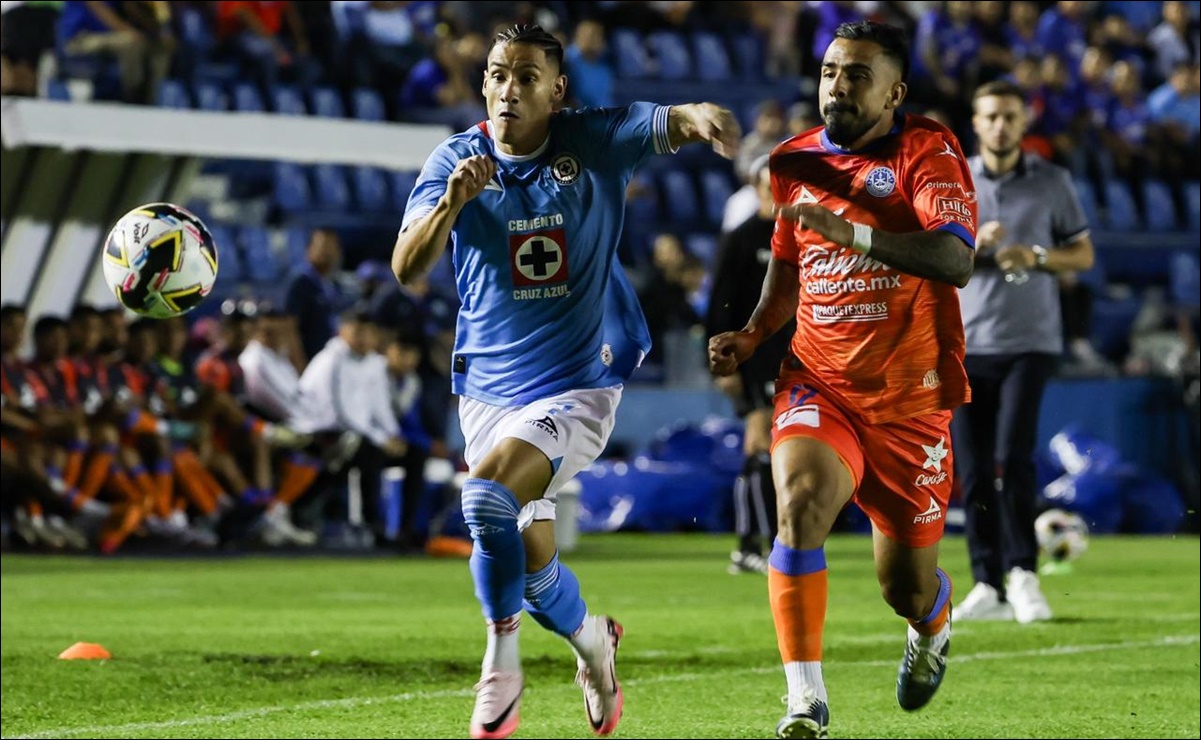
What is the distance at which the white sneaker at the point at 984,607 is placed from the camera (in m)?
9.91

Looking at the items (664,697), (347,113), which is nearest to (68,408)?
(347,113)

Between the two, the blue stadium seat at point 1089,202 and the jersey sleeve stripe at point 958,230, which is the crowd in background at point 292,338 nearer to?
the blue stadium seat at point 1089,202

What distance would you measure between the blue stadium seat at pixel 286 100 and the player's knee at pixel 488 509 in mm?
13816

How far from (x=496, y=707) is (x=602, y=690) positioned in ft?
2.58

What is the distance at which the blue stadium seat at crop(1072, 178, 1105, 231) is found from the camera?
74.1 ft

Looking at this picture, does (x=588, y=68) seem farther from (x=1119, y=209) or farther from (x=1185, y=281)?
(x=1185, y=281)

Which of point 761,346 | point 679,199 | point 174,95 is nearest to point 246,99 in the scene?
point 174,95

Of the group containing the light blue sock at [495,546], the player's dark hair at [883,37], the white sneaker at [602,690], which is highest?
the player's dark hair at [883,37]

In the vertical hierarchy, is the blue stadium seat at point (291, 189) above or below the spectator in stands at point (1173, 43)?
below

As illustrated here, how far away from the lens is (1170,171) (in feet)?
77.9

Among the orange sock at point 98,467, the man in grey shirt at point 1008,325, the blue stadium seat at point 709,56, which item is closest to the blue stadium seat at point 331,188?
the blue stadium seat at point 709,56

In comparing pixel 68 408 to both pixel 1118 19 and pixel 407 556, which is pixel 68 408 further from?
pixel 1118 19

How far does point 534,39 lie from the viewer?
5.82m

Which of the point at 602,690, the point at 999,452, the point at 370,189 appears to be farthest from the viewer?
the point at 370,189
